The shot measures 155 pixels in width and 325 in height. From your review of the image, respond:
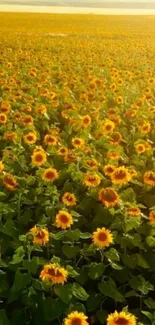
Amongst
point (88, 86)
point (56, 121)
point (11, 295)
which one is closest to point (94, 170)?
point (11, 295)

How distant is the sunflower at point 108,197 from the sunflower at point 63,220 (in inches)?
14.0

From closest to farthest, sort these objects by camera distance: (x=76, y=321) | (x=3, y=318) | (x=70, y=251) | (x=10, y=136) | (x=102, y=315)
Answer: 1. (x=76, y=321)
2. (x=3, y=318)
3. (x=102, y=315)
4. (x=70, y=251)
5. (x=10, y=136)

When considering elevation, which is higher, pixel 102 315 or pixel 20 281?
pixel 20 281

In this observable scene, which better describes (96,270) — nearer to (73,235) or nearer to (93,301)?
(93,301)

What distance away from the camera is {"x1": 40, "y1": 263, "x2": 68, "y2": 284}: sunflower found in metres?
3.63

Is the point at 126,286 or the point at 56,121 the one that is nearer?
the point at 126,286

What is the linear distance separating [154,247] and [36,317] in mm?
1167

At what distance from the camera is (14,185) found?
15.9 ft

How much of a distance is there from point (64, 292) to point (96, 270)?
381 millimetres

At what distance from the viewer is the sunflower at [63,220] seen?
422 cm

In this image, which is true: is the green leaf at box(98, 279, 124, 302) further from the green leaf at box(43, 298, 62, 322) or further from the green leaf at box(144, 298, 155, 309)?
the green leaf at box(43, 298, 62, 322)

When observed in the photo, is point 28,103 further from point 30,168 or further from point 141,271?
point 141,271

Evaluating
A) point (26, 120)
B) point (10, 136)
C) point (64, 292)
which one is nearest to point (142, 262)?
point (64, 292)

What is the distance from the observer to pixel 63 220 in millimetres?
4234
